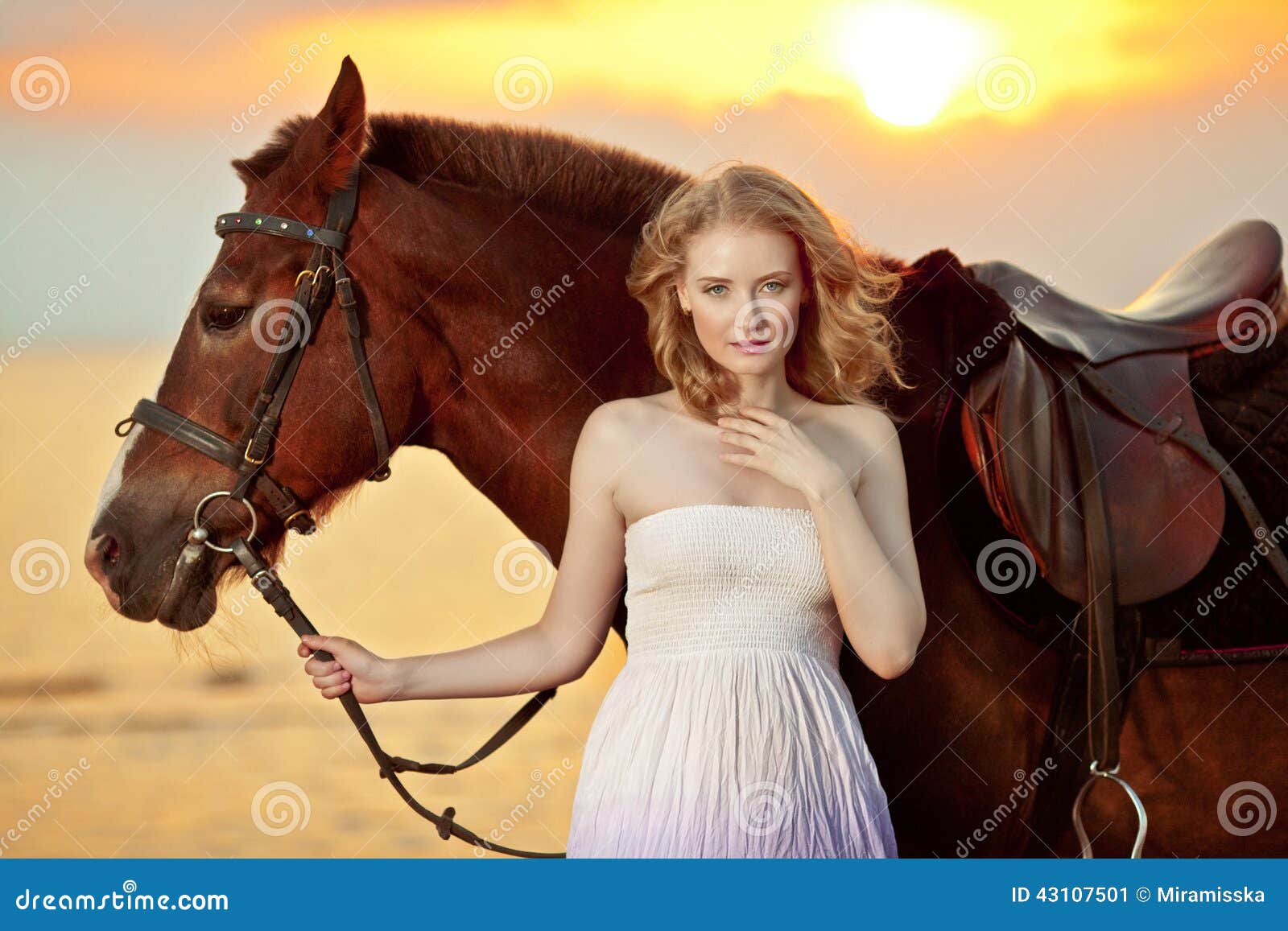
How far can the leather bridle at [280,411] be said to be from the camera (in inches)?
81.2

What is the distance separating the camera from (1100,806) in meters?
2.22

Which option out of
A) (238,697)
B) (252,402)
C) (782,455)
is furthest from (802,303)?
(238,697)

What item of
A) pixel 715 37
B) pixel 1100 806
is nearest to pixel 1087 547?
pixel 1100 806

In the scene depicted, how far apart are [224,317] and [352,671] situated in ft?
2.48

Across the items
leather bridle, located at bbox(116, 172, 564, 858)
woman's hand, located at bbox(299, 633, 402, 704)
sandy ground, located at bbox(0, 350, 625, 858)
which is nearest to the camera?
woman's hand, located at bbox(299, 633, 402, 704)

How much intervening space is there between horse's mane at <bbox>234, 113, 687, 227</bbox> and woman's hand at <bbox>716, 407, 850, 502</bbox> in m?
0.89

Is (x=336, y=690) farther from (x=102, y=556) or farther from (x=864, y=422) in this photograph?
(x=864, y=422)

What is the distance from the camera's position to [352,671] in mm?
1730

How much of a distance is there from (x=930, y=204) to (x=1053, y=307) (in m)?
2.38

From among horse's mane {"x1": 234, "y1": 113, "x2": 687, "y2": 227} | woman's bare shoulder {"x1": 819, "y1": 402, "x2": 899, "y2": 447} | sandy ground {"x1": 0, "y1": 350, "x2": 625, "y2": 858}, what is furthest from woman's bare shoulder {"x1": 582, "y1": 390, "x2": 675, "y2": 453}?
sandy ground {"x1": 0, "y1": 350, "x2": 625, "y2": 858}

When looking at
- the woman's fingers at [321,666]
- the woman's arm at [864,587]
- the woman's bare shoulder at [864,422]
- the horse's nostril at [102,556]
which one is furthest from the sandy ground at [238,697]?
the woman's arm at [864,587]

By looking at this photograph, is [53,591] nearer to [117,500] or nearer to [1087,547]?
[117,500]

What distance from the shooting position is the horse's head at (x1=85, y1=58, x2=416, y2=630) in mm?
2074

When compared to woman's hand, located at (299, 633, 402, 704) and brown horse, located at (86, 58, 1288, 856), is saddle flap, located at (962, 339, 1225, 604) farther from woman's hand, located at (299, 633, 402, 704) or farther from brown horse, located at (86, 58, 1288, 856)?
woman's hand, located at (299, 633, 402, 704)
